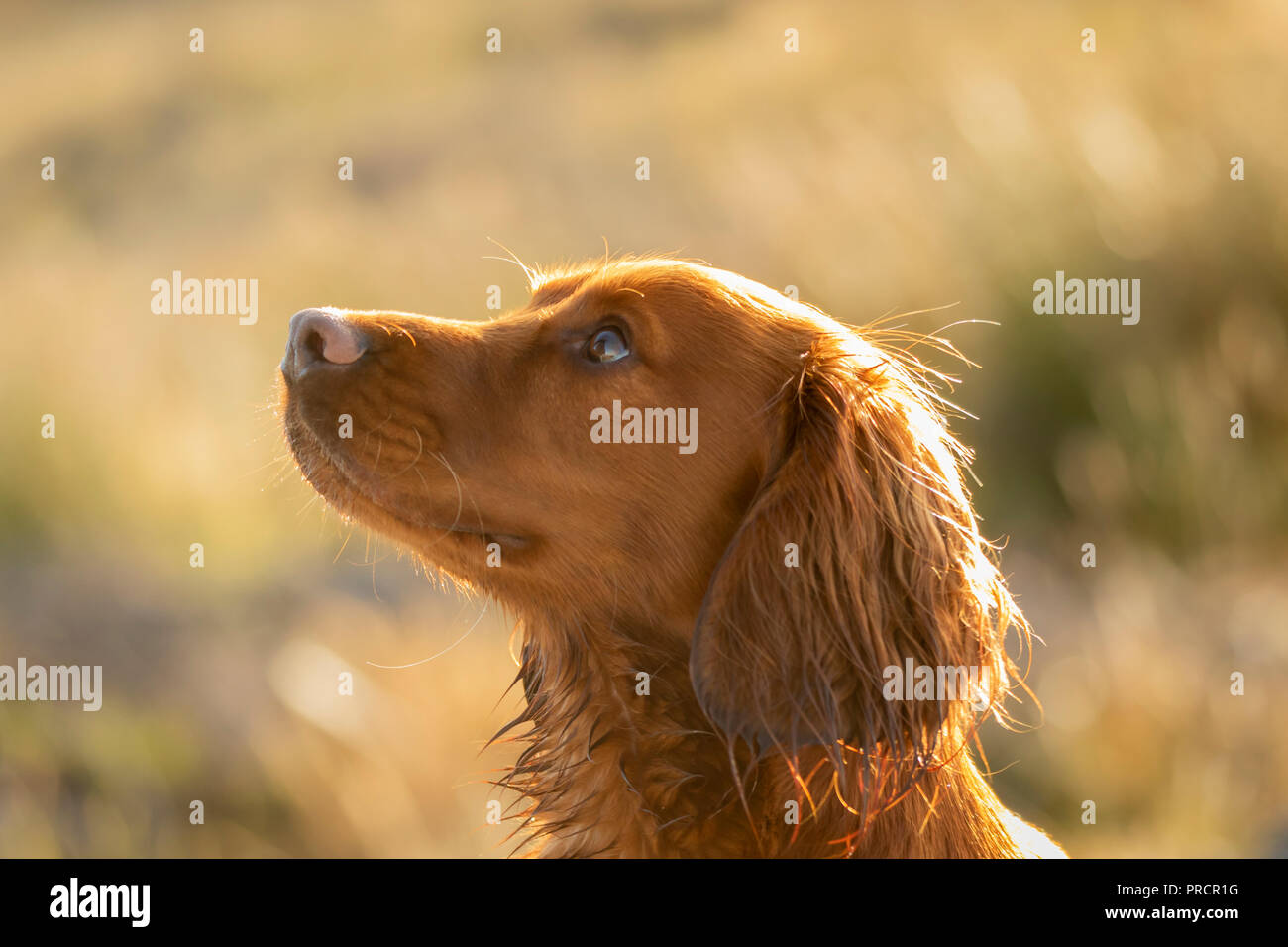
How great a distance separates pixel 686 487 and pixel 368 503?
0.65 metres

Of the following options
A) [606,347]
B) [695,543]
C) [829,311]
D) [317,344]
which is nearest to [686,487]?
[695,543]

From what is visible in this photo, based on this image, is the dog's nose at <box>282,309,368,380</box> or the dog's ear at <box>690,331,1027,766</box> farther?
the dog's nose at <box>282,309,368,380</box>

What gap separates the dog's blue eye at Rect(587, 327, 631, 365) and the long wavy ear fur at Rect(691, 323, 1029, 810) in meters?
0.37

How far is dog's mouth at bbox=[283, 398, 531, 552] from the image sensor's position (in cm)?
239

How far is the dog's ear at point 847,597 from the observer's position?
229 cm

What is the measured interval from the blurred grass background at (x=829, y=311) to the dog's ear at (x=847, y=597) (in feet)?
3.28

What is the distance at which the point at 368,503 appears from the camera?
7.93 feet

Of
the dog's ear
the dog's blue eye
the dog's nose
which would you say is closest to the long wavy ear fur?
the dog's ear

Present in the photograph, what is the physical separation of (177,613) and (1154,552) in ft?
15.9

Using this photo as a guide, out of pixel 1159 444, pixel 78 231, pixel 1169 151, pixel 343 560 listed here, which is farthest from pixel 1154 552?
pixel 78 231

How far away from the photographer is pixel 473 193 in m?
11.1

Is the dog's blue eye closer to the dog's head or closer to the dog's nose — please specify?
the dog's head

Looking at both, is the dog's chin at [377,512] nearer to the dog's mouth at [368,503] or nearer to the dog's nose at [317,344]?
the dog's mouth at [368,503]

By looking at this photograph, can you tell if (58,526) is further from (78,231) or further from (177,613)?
(78,231)
